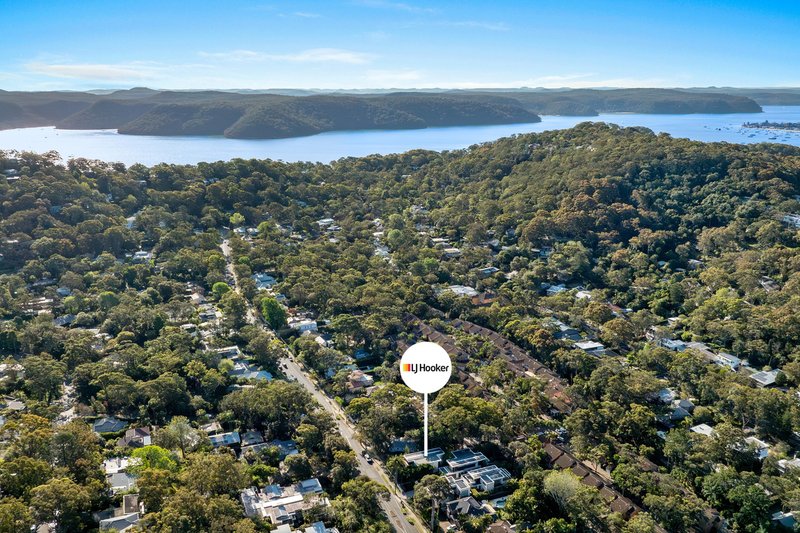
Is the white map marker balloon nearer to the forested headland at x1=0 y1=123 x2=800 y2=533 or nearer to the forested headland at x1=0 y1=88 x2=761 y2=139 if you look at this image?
the forested headland at x1=0 y1=123 x2=800 y2=533

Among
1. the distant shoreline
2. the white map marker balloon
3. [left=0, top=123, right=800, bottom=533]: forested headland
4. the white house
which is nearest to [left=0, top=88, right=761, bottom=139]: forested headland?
the distant shoreline

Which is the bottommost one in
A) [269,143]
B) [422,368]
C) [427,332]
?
[427,332]

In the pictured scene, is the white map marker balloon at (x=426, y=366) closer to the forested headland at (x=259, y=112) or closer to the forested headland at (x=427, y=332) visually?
the forested headland at (x=427, y=332)

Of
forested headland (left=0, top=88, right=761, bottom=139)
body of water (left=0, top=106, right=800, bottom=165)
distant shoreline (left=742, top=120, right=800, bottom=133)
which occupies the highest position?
forested headland (left=0, top=88, right=761, bottom=139)

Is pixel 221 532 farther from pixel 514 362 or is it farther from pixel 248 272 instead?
pixel 248 272

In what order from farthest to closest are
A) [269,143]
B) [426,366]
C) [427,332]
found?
[269,143] < [427,332] < [426,366]

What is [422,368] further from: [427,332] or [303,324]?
[303,324]

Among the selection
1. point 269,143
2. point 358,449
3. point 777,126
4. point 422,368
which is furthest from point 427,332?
point 777,126
